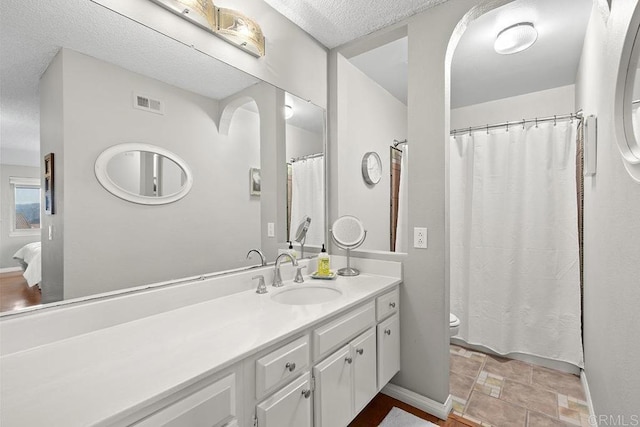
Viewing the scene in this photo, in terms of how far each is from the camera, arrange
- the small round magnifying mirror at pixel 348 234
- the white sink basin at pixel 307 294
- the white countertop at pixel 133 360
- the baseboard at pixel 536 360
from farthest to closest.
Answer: the baseboard at pixel 536 360 → the small round magnifying mirror at pixel 348 234 → the white sink basin at pixel 307 294 → the white countertop at pixel 133 360

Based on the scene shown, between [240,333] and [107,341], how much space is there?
0.43 meters

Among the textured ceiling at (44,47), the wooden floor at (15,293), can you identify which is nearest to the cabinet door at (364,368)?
the wooden floor at (15,293)

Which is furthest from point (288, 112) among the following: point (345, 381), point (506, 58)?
point (506, 58)

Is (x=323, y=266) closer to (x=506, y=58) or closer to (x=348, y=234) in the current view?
(x=348, y=234)

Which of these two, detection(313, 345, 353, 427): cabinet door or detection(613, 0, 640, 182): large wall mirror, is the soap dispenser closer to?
detection(313, 345, 353, 427): cabinet door

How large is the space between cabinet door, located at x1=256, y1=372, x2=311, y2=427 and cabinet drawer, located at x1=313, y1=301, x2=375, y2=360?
4.7 inches

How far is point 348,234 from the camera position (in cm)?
196

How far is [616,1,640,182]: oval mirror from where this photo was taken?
86cm

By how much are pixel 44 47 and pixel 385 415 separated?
7.67 ft

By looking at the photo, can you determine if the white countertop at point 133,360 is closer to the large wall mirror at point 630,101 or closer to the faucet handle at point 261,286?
the faucet handle at point 261,286

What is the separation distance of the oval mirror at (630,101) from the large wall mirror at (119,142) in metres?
1.52

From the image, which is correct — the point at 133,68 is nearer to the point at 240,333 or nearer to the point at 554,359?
the point at 240,333

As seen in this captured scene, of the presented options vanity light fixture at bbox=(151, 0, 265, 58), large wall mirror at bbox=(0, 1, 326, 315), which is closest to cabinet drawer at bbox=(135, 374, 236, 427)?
large wall mirror at bbox=(0, 1, 326, 315)

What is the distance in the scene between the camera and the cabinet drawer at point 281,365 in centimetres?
92
